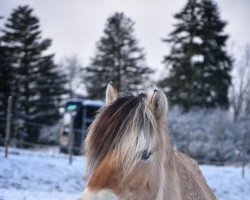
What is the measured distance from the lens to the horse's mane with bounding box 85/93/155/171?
8.87 ft

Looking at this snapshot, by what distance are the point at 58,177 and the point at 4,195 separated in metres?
4.99

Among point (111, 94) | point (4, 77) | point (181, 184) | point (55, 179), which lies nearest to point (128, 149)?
point (111, 94)

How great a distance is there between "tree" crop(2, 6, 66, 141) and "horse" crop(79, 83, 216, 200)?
88.5ft

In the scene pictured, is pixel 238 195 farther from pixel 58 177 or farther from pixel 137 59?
pixel 137 59

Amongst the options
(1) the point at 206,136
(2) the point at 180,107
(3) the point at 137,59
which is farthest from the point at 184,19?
(1) the point at 206,136

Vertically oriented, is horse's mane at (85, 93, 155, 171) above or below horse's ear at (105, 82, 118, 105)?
below

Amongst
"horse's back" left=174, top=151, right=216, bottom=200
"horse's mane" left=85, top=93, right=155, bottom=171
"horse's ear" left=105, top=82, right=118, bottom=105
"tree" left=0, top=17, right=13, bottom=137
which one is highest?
"tree" left=0, top=17, right=13, bottom=137

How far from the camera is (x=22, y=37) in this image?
32281 millimetres

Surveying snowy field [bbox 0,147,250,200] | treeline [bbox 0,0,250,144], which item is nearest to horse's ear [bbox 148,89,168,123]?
snowy field [bbox 0,147,250,200]

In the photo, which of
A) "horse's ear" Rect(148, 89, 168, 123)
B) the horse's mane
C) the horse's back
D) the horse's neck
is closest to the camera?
the horse's mane

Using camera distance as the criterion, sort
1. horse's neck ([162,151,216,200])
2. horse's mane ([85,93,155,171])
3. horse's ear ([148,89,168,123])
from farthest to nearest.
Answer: horse's neck ([162,151,216,200])
horse's ear ([148,89,168,123])
horse's mane ([85,93,155,171])

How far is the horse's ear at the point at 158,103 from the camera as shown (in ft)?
9.86

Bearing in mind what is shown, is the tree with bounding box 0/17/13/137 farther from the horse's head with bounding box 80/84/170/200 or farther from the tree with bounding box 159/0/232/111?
the horse's head with bounding box 80/84/170/200

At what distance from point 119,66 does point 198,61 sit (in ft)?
20.0
